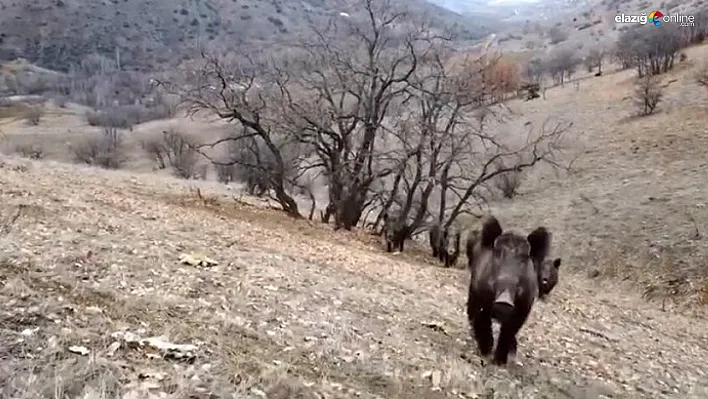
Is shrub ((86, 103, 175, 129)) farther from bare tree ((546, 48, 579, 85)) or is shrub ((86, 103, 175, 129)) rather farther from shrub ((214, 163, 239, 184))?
bare tree ((546, 48, 579, 85))

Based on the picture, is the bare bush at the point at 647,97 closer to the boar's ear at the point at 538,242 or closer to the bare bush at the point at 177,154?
the bare bush at the point at 177,154

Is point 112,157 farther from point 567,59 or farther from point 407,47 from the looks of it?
point 567,59

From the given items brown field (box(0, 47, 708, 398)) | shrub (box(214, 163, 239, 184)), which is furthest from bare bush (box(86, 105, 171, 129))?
brown field (box(0, 47, 708, 398))

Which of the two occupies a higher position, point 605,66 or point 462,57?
point 605,66

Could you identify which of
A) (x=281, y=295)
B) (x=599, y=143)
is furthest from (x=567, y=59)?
(x=281, y=295)

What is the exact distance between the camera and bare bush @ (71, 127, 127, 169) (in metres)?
45.1

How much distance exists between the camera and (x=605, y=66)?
191 ft

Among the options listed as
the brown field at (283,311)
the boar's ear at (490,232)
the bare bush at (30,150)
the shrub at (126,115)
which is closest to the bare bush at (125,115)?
the shrub at (126,115)

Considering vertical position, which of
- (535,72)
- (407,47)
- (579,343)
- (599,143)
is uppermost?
(535,72)

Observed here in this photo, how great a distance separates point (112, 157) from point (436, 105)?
1344 inches

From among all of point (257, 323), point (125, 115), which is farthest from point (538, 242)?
point (125, 115)

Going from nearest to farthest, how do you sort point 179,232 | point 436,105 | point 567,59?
point 179,232
point 436,105
point 567,59

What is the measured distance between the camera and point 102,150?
48625mm

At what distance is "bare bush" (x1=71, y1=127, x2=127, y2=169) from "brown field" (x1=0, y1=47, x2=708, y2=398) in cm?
2656
